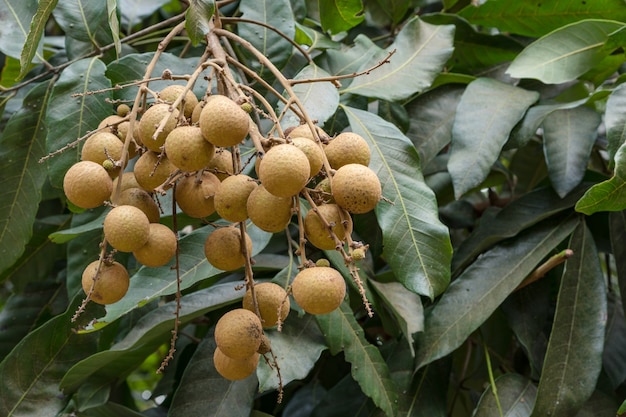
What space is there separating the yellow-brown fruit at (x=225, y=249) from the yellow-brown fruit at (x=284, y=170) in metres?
0.11

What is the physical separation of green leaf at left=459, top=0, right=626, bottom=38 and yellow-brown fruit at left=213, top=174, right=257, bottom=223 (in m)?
0.68

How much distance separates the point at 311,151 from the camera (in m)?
0.63

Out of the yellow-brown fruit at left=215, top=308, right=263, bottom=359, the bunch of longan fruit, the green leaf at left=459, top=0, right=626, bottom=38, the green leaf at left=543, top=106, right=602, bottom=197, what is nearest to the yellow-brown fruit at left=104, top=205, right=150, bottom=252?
the bunch of longan fruit

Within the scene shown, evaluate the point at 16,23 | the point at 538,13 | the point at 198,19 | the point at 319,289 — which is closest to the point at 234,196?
the point at 319,289

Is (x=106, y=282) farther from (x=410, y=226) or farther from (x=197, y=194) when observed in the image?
(x=410, y=226)

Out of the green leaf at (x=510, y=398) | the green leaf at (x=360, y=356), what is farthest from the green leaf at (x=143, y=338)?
the green leaf at (x=510, y=398)

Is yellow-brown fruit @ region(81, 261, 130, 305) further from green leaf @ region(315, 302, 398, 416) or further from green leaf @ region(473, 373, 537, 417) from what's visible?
green leaf @ region(473, 373, 537, 417)

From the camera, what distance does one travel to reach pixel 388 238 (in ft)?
2.65

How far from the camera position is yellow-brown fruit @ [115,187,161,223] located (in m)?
0.67

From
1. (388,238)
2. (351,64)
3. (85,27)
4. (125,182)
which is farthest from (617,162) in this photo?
(85,27)

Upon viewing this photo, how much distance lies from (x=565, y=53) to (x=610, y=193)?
0.32m

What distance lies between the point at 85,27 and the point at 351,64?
0.38 metres

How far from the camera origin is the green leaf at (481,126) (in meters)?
0.92

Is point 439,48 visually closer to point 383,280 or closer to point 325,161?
point 383,280
